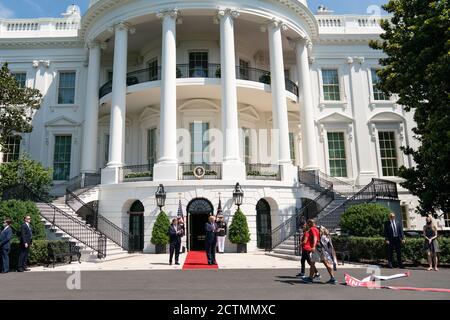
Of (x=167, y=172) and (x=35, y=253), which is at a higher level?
(x=167, y=172)

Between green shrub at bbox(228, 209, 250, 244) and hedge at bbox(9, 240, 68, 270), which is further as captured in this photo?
green shrub at bbox(228, 209, 250, 244)

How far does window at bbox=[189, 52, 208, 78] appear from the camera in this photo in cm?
2175

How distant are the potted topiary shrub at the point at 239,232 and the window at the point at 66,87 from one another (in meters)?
15.3

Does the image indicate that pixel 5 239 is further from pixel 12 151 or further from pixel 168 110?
pixel 12 151

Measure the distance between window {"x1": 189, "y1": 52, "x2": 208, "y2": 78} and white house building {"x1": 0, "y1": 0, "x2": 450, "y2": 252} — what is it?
0.07 m

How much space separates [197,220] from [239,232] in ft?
8.40

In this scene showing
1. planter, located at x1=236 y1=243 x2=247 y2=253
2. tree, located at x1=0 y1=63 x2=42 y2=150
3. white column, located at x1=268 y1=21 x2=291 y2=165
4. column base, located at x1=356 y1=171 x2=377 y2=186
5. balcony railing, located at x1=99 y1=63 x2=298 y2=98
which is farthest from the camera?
column base, located at x1=356 y1=171 x2=377 y2=186

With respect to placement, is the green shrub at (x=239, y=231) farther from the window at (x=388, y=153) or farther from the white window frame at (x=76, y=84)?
the white window frame at (x=76, y=84)

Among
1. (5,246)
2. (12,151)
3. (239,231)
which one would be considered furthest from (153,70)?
(5,246)

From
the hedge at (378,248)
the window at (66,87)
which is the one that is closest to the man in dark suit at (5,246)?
the hedge at (378,248)

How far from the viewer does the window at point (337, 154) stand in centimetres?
2391

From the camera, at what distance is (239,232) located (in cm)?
1658

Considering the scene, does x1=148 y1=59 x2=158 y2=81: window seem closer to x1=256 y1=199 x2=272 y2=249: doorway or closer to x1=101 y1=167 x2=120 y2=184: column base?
x1=101 y1=167 x2=120 y2=184: column base

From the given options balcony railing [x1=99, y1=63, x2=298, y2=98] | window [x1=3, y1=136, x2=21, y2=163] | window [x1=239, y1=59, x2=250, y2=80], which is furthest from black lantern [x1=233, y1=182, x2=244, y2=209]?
window [x1=3, y1=136, x2=21, y2=163]
